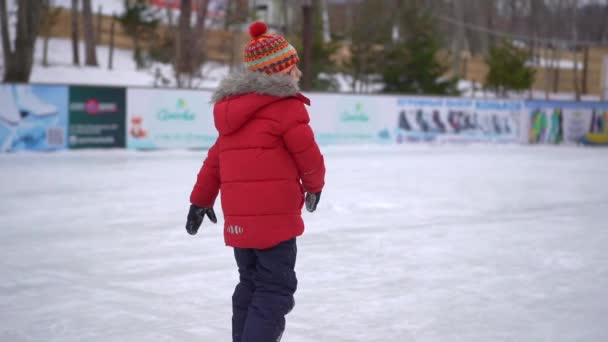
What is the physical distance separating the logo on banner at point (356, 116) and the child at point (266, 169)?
16199mm

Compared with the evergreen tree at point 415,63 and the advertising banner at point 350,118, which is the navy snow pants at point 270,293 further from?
the evergreen tree at point 415,63

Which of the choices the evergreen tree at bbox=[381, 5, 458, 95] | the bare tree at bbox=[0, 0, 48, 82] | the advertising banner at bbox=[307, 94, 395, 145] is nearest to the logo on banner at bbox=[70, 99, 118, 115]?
the advertising banner at bbox=[307, 94, 395, 145]

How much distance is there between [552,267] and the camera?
19.9 feet

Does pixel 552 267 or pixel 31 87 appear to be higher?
pixel 31 87

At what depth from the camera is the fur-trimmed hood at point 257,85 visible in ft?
10.5

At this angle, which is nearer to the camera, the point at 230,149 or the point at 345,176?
the point at 230,149

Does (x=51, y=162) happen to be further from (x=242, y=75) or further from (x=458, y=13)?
(x=458, y=13)

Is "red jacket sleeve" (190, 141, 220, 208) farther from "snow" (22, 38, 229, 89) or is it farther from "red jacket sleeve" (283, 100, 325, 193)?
"snow" (22, 38, 229, 89)

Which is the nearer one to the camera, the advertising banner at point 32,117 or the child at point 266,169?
the child at point 266,169

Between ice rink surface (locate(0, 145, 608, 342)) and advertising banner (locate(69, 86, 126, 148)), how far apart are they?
11.7 ft

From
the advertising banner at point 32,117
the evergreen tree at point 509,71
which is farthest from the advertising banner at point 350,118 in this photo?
the evergreen tree at point 509,71

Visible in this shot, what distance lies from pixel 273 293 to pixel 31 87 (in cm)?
1320

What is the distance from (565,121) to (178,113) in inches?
459

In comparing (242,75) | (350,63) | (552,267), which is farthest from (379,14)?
(242,75)
